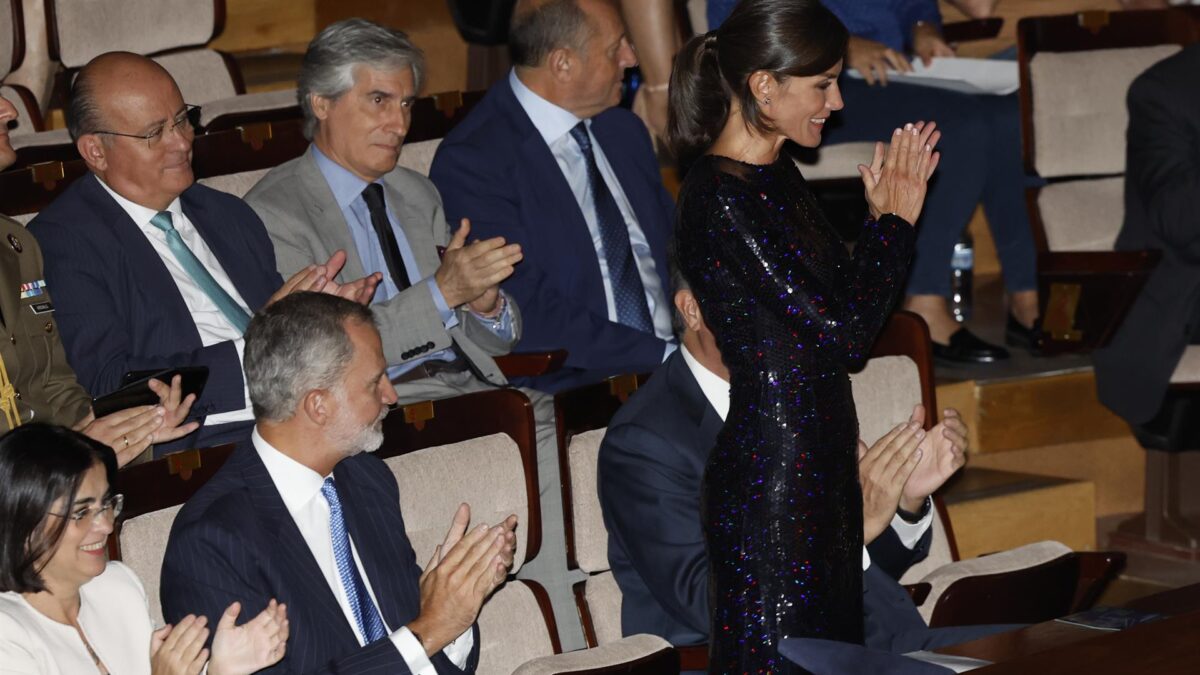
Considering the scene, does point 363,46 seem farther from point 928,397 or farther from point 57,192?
point 928,397

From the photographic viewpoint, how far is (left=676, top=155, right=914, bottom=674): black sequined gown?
6.85ft

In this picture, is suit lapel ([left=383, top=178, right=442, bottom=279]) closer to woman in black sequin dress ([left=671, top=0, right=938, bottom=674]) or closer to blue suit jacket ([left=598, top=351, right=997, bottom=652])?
blue suit jacket ([left=598, top=351, right=997, bottom=652])

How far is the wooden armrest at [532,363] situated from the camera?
3.04 m

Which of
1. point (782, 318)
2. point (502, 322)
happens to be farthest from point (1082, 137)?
point (782, 318)

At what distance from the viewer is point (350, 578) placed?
88.4 inches

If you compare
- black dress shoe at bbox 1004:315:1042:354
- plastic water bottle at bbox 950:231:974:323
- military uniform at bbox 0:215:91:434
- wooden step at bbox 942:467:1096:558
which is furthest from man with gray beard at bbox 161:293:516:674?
plastic water bottle at bbox 950:231:974:323

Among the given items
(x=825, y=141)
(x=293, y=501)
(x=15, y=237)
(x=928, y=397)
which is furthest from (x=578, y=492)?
(x=825, y=141)

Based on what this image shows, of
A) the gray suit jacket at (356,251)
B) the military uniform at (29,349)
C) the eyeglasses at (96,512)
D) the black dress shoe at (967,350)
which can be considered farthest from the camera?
the black dress shoe at (967,350)

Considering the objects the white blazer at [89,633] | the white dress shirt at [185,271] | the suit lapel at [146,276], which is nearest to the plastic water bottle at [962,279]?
the white dress shirt at [185,271]

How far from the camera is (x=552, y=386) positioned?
332 cm

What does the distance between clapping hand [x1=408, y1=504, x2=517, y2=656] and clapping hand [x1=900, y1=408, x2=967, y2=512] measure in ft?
2.09

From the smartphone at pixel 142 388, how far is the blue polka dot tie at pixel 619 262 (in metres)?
1.05

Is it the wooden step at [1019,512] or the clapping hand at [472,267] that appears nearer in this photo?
the clapping hand at [472,267]

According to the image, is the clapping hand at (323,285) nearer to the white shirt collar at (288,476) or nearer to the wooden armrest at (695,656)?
the white shirt collar at (288,476)
